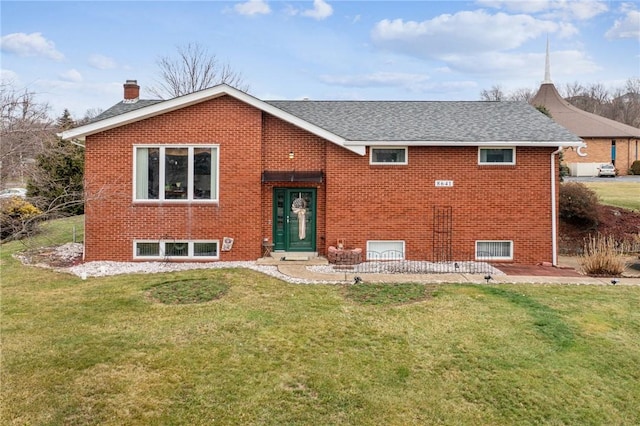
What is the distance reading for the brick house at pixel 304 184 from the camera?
488 inches

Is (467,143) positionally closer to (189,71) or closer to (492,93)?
(189,71)

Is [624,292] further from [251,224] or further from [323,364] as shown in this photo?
[251,224]

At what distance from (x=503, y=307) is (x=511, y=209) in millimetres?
5544

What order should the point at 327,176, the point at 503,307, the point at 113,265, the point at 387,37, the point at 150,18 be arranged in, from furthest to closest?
the point at 387,37
the point at 150,18
the point at 327,176
the point at 113,265
the point at 503,307

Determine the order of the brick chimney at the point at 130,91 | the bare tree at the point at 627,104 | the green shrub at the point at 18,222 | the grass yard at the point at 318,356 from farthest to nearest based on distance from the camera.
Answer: the bare tree at the point at 627,104
the brick chimney at the point at 130,91
the green shrub at the point at 18,222
the grass yard at the point at 318,356

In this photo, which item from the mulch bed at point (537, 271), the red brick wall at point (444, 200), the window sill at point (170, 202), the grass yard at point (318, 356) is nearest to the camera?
the grass yard at point (318, 356)

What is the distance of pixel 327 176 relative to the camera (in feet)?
42.0

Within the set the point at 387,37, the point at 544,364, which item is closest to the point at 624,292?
the point at 544,364

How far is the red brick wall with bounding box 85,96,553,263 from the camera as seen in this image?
40.9 ft

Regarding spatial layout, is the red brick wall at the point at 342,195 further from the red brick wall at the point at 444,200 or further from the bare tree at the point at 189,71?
the bare tree at the point at 189,71

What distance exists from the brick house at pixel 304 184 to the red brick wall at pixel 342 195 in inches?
1.2

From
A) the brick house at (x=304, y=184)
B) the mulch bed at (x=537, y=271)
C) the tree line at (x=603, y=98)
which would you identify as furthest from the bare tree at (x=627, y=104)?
the mulch bed at (x=537, y=271)

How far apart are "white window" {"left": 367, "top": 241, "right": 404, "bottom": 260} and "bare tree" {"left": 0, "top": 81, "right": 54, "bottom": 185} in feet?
28.3

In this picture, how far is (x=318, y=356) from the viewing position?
5.98m
